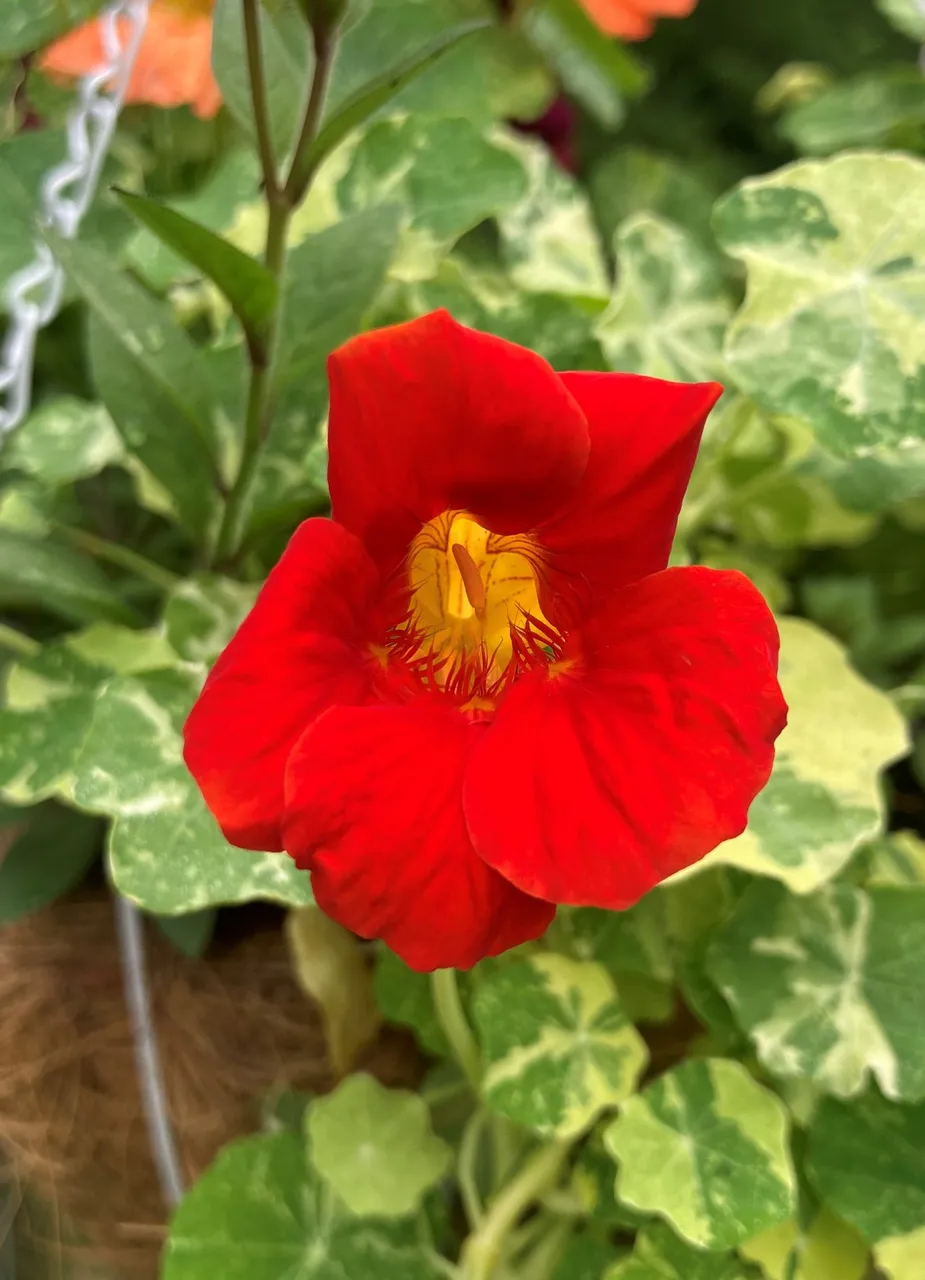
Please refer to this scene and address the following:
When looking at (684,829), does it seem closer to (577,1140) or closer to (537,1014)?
(537,1014)

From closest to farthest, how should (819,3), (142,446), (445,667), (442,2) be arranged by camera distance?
(445,667), (142,446), (442,2), (819,3)

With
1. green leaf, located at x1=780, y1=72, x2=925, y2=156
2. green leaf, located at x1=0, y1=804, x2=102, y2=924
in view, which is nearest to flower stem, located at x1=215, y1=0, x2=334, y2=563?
green leaf, located at x1=0, y1=804, x2=102, y2=924

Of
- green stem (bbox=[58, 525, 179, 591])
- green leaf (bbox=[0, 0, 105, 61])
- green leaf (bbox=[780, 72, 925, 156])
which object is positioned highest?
green leaf (bbox=[0, 0, 105, 61])

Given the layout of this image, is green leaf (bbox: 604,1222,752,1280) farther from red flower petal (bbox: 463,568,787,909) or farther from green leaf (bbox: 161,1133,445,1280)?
red flower petal (bbox: 463,568,787,909)

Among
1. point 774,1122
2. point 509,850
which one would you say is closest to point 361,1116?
point 774,1122

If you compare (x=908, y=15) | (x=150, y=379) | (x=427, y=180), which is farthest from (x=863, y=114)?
(x=150, y=379)

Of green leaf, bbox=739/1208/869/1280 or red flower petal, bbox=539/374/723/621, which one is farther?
green leaf, bbox=739/1208/869/1280

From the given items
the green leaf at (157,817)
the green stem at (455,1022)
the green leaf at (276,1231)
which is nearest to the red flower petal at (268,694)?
the green leaf at (157,817)
